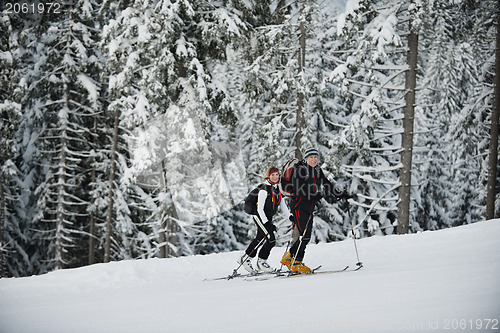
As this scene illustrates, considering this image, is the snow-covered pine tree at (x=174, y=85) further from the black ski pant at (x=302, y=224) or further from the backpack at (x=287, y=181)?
the black ski pant at (x=302, y=224)

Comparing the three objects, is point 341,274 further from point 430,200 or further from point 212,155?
point 430,200

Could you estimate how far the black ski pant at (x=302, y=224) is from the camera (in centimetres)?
757

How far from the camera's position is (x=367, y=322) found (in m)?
3.91

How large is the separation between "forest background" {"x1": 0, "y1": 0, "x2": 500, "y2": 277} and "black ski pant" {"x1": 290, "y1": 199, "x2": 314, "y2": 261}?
227 cm

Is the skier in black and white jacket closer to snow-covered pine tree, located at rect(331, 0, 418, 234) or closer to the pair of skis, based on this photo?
the pair of skis

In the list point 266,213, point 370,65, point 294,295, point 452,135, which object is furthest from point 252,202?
point 452,135

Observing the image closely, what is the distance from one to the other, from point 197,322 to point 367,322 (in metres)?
1.93

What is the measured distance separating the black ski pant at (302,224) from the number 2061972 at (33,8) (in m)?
13.7

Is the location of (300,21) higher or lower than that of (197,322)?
higher

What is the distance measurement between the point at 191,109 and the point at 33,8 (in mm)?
8936

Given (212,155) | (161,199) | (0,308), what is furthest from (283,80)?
(0,308)

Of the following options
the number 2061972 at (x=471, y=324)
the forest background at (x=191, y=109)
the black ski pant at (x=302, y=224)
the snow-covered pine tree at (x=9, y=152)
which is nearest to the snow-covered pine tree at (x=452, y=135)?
the forest background at (x=191, y=109)

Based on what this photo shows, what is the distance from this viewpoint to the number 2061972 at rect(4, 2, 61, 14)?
592 inches

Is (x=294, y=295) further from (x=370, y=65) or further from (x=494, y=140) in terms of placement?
(x=494, y=140)
